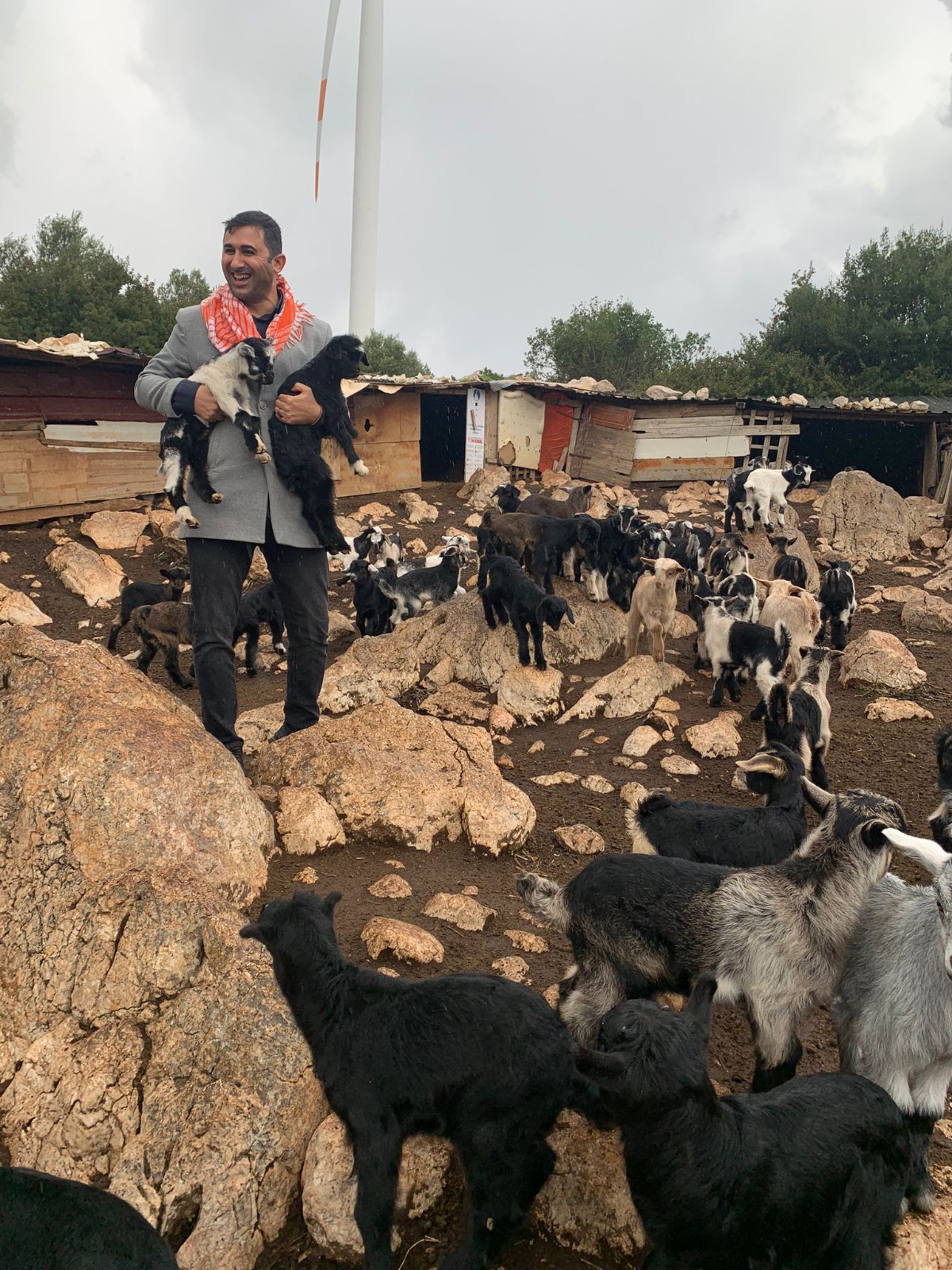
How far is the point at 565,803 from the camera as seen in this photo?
5.26 meters

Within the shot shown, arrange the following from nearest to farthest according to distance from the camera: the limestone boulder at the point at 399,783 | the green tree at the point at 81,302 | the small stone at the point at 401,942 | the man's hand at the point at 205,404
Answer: the small stone at the point at 401,942 → the man's hand at the point at 205,404 → the limestone boulder at the point at 399,783 → the green tree at the point at 81,302

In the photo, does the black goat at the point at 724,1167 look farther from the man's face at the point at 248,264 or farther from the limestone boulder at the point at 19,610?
the limestone boulder at the point at 19,610

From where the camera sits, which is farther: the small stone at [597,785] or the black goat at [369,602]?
the black goat at [369,602]

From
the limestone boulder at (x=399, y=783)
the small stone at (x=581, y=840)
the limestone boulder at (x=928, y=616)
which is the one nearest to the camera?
the limestone boulder at (x=399, y=783)

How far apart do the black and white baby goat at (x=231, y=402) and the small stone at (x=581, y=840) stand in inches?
99.1

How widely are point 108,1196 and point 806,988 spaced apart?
7.22 feet

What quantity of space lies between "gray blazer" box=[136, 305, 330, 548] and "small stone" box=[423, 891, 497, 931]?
186 centimetres

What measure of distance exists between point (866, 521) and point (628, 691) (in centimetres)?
976

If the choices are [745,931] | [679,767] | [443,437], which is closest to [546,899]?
[745,931]

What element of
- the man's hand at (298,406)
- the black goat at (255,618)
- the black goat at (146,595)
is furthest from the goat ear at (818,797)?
the black goat at (146,595)

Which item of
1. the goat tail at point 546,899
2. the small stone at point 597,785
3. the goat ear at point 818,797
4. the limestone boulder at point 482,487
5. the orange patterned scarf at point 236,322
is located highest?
the orange patterned scarf at point 236,322

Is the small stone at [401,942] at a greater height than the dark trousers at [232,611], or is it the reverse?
the dark trousers at [232,611]

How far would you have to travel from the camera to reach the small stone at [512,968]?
3.28 metres

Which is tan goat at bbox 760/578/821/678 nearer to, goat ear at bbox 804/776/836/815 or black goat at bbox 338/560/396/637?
black goat at bbox 338/560/396/637
